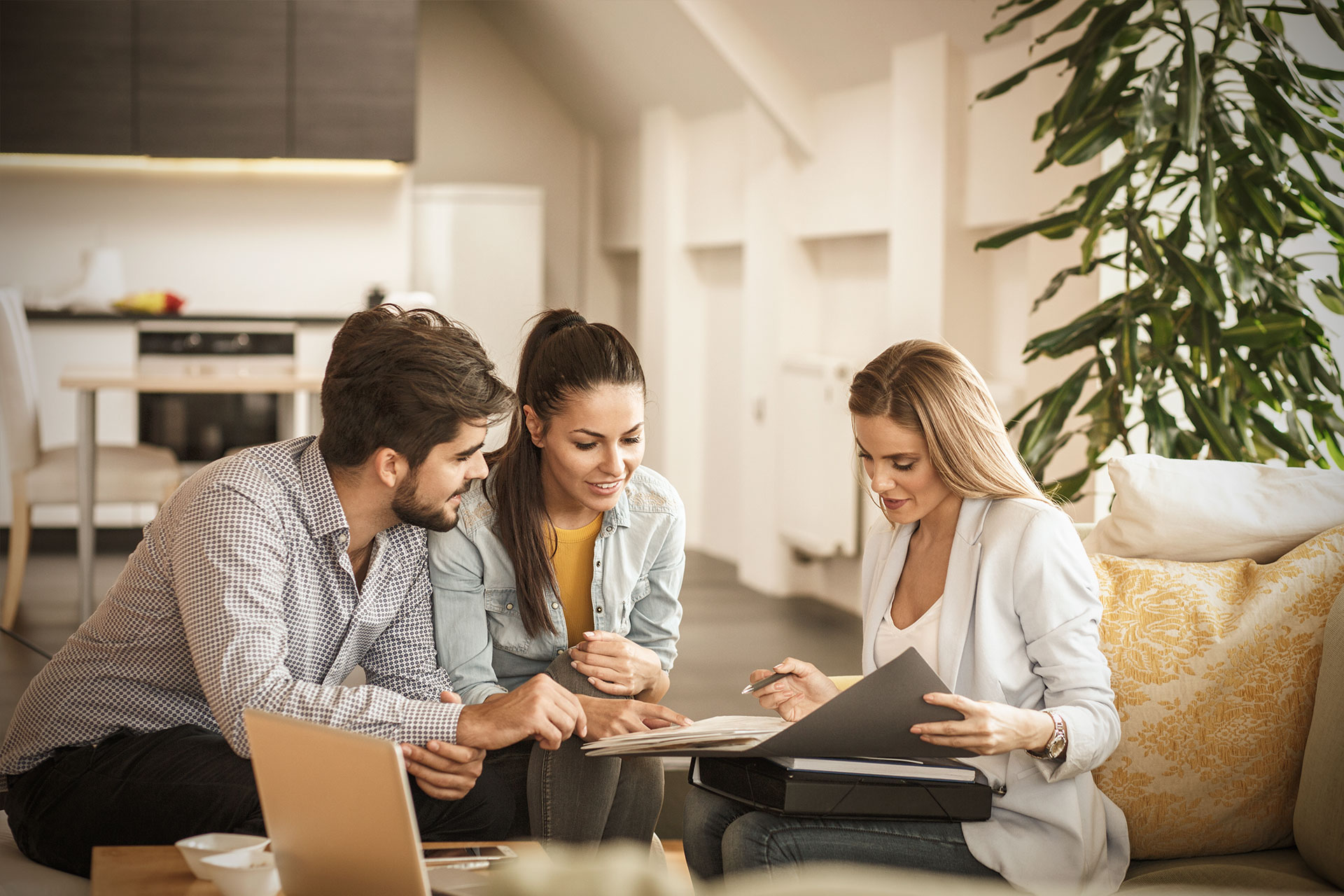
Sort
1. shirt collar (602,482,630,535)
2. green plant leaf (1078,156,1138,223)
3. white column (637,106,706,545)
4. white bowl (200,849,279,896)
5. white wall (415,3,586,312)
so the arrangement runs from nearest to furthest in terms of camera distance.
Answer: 1. white bowl (200,849,279,896)
2. shirt collar (602,482,630,535)
3. green plant leaf (1078,156,1138,223)
4. white column (637,106,706,545)
5. white wall (415,3,586,312)

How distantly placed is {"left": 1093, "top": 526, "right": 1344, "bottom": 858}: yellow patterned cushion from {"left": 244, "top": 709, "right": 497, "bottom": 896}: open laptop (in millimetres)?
937

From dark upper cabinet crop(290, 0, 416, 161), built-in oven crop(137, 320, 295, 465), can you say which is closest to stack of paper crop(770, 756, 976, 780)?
built-in oven crop(137, 320, 295, 465)

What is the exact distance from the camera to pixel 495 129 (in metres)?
7.96

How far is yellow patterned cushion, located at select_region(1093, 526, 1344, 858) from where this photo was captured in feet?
5.44

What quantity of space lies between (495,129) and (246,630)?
688 cm

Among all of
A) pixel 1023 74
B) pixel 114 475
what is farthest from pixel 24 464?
pixel 1023 74

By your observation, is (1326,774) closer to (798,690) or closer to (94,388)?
(798,690)

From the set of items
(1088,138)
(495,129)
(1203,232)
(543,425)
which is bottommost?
(543,425)

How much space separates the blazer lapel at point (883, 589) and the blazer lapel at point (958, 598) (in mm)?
130

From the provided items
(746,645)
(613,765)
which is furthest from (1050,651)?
(746,645)

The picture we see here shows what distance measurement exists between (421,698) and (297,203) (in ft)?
17.3

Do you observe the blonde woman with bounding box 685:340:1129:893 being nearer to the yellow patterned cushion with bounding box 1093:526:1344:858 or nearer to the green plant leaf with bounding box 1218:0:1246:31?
the yellow patterned cushion with bounding box 1093:526:1344:858

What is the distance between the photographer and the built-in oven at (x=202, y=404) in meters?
5.84

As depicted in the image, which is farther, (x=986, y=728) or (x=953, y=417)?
(x=953, y=417)
